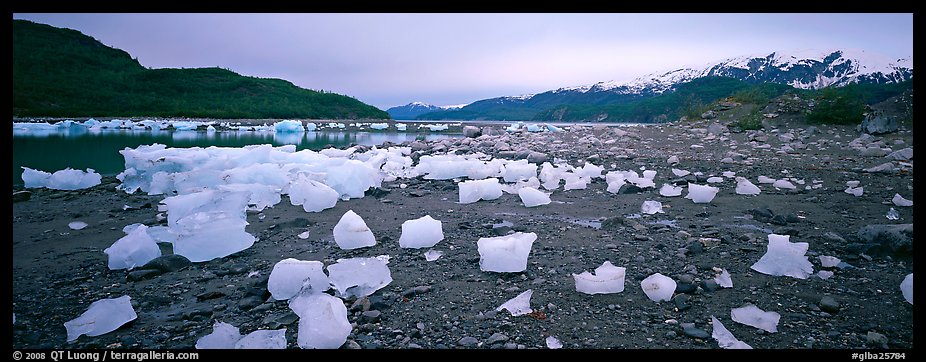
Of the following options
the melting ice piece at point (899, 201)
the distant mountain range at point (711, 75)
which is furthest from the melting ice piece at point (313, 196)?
the distant mountain range at point (711, 75)

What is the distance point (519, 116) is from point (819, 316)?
325 feet

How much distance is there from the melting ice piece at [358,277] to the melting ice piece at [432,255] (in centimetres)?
39

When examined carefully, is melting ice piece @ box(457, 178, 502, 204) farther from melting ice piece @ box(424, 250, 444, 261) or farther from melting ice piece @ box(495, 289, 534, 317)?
melting ice piece @ box(495, 289, 534, 317)

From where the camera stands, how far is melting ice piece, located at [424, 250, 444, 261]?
265 cm

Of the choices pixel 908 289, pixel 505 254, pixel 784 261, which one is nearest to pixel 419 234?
pixel 505 254

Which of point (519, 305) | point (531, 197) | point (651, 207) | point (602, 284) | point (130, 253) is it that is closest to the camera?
point (519, 305)

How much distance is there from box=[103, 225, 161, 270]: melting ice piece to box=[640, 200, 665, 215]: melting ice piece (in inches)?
138

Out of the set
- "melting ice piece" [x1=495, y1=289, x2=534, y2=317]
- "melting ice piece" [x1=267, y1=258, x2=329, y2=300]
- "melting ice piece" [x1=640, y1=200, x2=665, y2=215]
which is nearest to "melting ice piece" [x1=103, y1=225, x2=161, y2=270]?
"melting ice piece" [x1=267, y1=258, x2=329, y2=300]

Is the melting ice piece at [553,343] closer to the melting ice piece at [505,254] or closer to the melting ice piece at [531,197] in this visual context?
the melting ice piece at [505,254]

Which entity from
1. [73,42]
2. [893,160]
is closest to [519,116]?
[73,42]

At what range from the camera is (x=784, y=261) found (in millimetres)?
2275

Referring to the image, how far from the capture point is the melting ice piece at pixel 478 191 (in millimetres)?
4308

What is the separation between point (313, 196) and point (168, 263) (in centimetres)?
150

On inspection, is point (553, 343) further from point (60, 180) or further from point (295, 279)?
point (60, 180)
